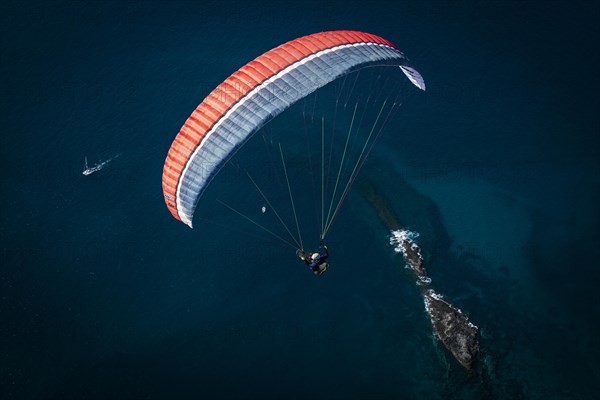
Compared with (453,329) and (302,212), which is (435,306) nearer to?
(453,329)

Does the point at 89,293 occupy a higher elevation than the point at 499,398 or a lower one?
higher

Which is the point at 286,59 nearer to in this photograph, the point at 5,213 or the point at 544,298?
the point at 544,298

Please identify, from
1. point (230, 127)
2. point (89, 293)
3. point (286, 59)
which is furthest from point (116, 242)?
point (286, 59)

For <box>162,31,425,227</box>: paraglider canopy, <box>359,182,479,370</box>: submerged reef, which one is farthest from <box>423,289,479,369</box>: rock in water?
<box>162,31,425,227</box>: paraglider canopy

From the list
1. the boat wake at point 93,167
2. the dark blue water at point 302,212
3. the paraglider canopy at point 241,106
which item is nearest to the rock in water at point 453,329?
the dark blue water at point 302,212

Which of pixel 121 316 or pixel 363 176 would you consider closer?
pixel 121 316

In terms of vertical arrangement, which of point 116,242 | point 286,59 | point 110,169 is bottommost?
point 116,242

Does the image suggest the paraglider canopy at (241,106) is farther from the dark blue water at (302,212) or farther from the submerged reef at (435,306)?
the submerged reef at (435,306)
